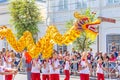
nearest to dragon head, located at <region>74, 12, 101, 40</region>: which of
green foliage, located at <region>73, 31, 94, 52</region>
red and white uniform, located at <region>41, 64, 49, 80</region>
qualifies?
red and white uniform, located at <region>41, 64, 49, 80</region>

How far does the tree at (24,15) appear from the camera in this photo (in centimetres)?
3212

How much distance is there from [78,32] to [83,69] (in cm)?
220

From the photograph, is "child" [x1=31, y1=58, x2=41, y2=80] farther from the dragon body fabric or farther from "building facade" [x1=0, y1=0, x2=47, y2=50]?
"building facade" [x1=0, y1=0, x2=47, y2=50]

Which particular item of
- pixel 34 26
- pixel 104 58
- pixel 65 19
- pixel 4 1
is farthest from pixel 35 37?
pixel 104 58

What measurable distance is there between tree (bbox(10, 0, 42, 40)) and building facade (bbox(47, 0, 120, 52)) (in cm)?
165

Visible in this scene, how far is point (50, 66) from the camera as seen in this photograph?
49.8ft

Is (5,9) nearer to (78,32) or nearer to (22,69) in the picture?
(22,69)

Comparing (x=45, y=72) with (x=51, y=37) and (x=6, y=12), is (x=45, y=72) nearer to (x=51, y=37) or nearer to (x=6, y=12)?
(x=51, y=37)

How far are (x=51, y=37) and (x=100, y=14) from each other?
48.0 ft

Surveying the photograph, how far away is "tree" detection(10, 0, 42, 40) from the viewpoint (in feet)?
105

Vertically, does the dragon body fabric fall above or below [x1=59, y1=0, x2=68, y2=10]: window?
below

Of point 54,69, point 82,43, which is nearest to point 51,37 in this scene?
point 54,69

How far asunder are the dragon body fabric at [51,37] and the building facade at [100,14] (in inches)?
375

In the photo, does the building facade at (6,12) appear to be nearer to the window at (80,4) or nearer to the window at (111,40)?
the window at (80,4)
